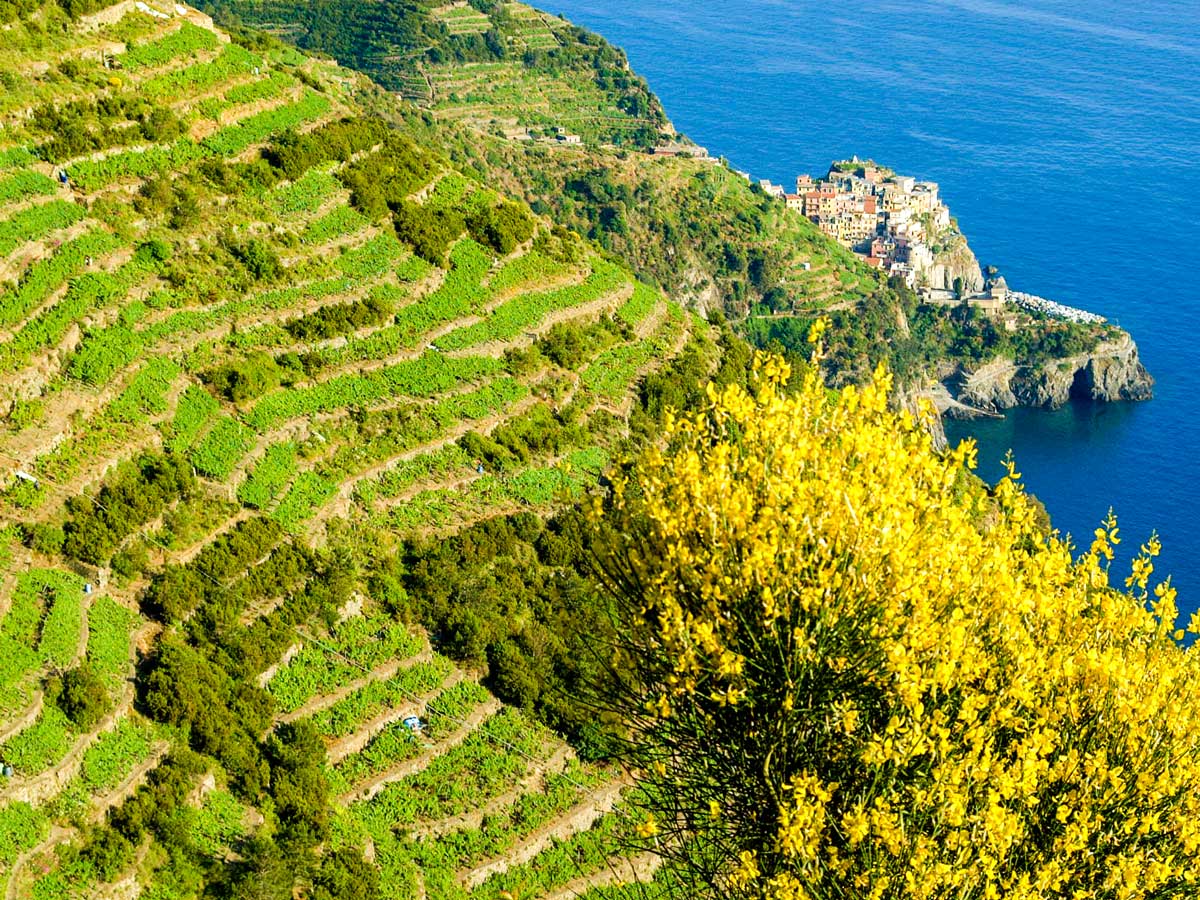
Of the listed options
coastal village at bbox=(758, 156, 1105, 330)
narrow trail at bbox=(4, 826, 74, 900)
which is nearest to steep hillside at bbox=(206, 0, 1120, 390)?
coastal village at bbox=(758, 156, 1105, 330)

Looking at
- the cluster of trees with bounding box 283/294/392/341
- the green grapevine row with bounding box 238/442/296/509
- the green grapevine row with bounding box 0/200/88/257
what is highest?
the green grapevine row with bounding box 0/200/88/257

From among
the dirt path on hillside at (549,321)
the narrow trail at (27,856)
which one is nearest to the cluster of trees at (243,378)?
the dirt path on hillside at (549,321)

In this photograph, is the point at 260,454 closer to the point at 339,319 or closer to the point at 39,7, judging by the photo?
the point at 339,319

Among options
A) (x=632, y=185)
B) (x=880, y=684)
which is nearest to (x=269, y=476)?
(x=880, y=684)

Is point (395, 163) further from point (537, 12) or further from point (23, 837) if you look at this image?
point (537, 12)

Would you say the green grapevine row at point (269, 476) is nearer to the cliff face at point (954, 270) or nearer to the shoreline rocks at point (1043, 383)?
the shoreline rocks at point (1043, 383)

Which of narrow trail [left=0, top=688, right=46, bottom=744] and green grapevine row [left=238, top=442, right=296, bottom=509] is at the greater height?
green grapevine row [left=238, top=442, right=296, bottom=509]

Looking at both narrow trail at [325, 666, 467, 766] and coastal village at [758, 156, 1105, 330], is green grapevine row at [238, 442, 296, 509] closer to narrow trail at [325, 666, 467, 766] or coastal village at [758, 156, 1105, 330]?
narrow trail at [325, 666, 467, 766]
